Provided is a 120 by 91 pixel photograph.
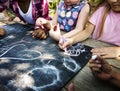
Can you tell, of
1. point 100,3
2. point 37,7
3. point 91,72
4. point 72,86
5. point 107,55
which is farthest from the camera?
point 37,7

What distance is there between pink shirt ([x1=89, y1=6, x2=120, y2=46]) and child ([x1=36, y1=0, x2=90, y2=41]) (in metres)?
0.06

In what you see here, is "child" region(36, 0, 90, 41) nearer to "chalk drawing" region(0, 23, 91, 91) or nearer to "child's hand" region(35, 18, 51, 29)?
"child's hand" region(35, 18, 51, 29)

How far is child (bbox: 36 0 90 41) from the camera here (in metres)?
1.12

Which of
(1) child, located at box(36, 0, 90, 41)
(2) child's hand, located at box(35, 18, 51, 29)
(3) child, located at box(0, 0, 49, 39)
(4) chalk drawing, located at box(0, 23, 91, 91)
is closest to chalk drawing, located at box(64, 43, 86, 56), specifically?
(4) chalk drawing, located at box(0, 23, 91, 91)

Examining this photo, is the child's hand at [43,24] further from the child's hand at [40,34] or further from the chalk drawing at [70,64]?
the chalk drawing at [70,64]

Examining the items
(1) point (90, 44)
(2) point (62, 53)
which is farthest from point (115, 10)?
(2) point (62, 53)

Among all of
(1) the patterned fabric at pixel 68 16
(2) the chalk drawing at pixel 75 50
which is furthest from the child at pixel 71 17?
(2) the chalk drawing at pixel 75 50

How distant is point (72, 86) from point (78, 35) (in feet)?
1.43

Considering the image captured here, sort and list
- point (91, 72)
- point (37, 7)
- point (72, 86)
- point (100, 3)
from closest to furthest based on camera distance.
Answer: point (72, 86), point (91, 72), point (100, 3), point (37, 7)

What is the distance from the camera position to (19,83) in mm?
693

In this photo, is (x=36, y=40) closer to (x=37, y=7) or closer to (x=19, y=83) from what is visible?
(x=37, y=7)

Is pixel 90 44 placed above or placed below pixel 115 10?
below

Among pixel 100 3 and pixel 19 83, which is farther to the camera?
pixel 100 3

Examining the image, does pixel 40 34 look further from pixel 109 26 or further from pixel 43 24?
pixel 109 26
